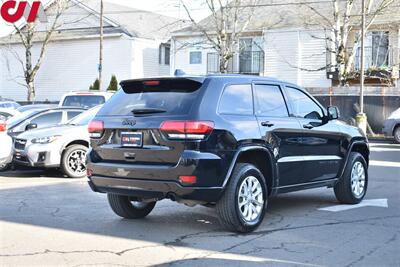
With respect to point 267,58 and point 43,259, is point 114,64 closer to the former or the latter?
point 267,58

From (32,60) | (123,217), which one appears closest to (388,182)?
(123,217)

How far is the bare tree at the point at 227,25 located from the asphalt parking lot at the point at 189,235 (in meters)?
21.5

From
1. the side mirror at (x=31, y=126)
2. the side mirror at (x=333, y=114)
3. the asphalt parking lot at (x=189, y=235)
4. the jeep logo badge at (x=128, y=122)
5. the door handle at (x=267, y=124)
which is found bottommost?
the asphalt parking lot at (x=189, y=235)

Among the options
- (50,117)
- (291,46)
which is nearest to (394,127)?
(291,46)

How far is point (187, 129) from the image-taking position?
6207mm

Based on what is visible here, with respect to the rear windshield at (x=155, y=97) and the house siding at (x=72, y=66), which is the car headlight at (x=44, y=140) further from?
the house siding at (x=72, y=66)

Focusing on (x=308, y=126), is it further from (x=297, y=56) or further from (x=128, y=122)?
(x=297, y=56)

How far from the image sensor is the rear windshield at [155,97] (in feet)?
21.4

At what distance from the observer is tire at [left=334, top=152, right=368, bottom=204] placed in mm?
8711

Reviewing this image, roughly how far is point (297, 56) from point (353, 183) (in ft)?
81.0

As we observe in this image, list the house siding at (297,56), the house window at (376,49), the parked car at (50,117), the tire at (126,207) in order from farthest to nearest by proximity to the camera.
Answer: the house siding at (297,56)
the house window at (376,49)
the parked car at (50,117)
the tire at (126,207)

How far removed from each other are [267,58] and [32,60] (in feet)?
59.0

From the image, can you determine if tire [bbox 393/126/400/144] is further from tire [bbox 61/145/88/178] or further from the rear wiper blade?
the rear wiper blade

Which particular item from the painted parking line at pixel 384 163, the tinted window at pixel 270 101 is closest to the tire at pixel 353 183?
the tinted window at pixel 270 101
